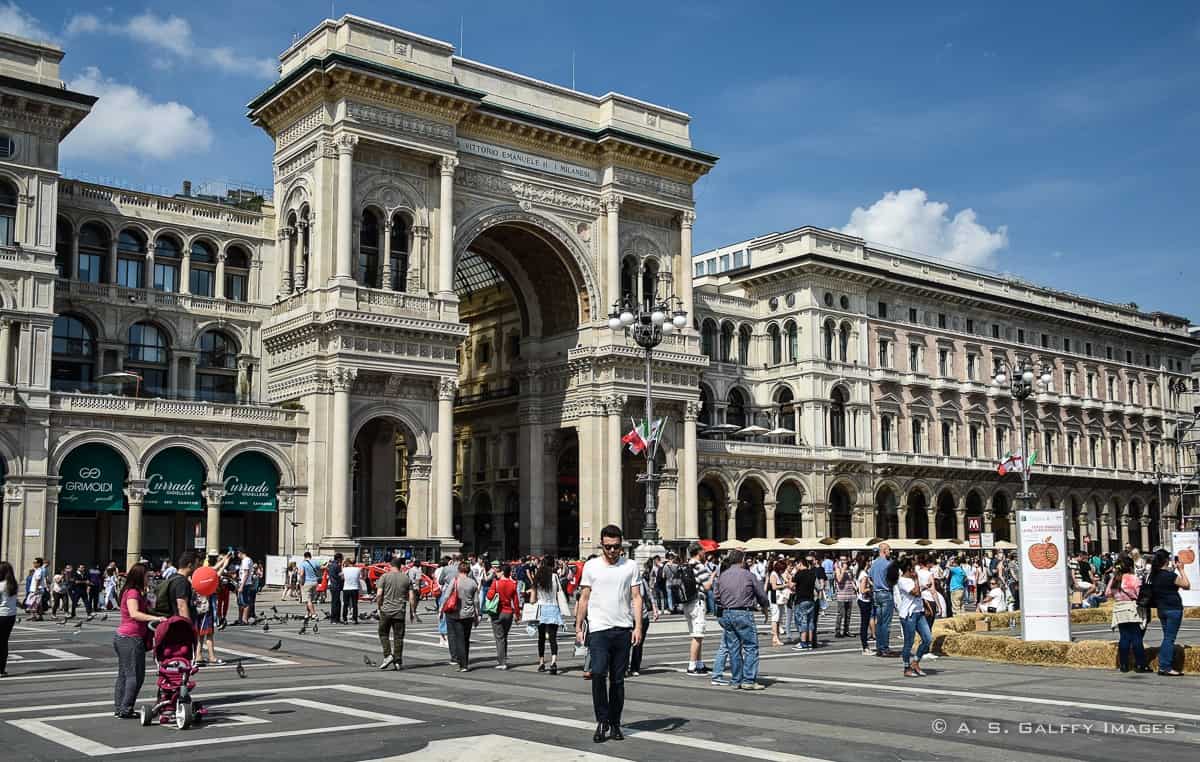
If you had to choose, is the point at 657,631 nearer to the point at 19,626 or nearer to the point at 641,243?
the point at 19,626

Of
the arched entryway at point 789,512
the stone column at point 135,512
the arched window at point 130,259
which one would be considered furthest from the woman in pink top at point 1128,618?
the arched entryway at point 789,512

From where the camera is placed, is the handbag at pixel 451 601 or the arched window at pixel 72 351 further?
the arched window at pixel 72 351

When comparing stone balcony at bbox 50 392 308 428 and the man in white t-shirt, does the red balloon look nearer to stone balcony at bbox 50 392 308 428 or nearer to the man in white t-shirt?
the man in white t-shirt

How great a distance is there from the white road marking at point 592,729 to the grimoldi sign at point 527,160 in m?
40.7

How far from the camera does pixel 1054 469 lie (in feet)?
280

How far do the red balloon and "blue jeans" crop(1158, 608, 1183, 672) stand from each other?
13733 mm

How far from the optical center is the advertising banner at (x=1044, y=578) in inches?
825

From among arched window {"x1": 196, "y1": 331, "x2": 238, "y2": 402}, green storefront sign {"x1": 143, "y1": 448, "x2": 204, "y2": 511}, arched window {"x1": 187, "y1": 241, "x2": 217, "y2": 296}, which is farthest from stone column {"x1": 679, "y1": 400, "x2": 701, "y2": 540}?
arched window {"x1": 187, "y1": 241, "x2": 217, "y2": 296}

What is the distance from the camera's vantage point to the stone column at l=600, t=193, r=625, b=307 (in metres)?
58.4

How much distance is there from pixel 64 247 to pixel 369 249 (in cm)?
1217

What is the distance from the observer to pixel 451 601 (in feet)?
68.1

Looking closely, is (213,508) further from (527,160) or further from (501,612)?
(501,612)

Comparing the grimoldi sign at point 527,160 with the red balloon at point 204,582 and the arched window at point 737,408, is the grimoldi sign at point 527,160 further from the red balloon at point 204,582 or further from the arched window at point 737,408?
the red balloon at point 204,582

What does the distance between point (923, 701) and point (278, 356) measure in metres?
41.8
